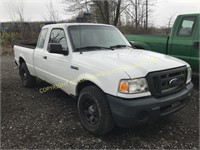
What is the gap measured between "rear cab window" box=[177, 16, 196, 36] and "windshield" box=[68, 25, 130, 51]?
6.82 ft

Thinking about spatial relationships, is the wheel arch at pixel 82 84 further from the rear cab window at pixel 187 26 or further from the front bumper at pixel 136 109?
the rear cab window at pixel 187 26

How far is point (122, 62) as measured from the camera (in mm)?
3053

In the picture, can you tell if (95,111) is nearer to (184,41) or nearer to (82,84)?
(82,84)

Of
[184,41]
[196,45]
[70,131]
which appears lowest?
[70,131]

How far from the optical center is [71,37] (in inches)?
153

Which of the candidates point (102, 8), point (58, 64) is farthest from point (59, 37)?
point (102, 8)

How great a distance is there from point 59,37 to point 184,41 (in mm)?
3292

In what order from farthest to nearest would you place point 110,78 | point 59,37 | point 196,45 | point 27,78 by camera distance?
1. point 27,78
2. point 196,45
3. point 59,37
4. point 110,78

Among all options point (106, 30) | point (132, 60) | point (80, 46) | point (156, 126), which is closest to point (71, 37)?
point (80, 46)

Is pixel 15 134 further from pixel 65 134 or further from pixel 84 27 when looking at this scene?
pixel 84 27

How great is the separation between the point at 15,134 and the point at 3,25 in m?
16.0

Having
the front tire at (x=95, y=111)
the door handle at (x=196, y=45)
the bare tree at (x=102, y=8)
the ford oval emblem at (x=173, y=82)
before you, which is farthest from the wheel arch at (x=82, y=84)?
the bare tree at (x=102, y=8)

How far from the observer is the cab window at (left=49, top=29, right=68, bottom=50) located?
4.02m

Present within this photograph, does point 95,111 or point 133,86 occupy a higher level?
point 133,86
